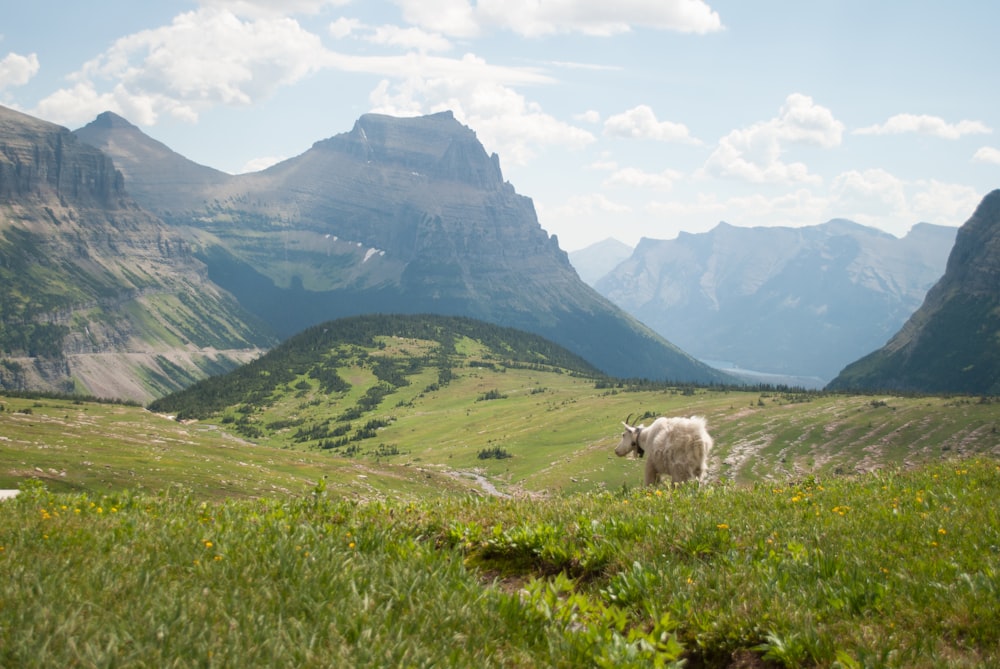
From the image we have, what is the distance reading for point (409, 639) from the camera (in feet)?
19.6

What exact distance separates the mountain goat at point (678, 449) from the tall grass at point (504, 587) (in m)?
11.4

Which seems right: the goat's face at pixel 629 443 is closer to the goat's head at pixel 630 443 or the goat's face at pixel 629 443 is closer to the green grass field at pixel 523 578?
the goat's head at pixel 630 443

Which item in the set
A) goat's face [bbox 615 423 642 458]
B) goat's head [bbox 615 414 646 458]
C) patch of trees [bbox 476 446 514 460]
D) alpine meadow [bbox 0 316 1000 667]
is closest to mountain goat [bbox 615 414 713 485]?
goat's head [bbox 615 414 646 458]

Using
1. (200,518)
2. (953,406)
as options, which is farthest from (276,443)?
(200,518)

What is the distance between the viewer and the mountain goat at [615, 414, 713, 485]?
2333 cm

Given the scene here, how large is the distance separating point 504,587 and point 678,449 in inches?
598

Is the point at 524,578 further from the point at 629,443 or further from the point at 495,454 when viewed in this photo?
the point at 495,454

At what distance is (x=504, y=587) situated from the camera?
976 centimetres

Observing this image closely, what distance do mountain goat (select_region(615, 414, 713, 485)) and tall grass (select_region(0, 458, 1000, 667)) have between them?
11.4 m

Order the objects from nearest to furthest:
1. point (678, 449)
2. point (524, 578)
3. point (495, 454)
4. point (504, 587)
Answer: point (504, 587) < point (524, 578) < point (678, 449) < point (495, 454)

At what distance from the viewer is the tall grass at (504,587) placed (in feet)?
18.7

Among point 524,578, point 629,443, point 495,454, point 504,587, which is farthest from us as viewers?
point 495,454

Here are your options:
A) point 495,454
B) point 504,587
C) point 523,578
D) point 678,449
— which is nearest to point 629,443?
point 678,449

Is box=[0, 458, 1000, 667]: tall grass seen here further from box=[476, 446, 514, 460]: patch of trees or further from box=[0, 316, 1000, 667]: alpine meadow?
box=[476, 446, 514, 460]: patch of trees
